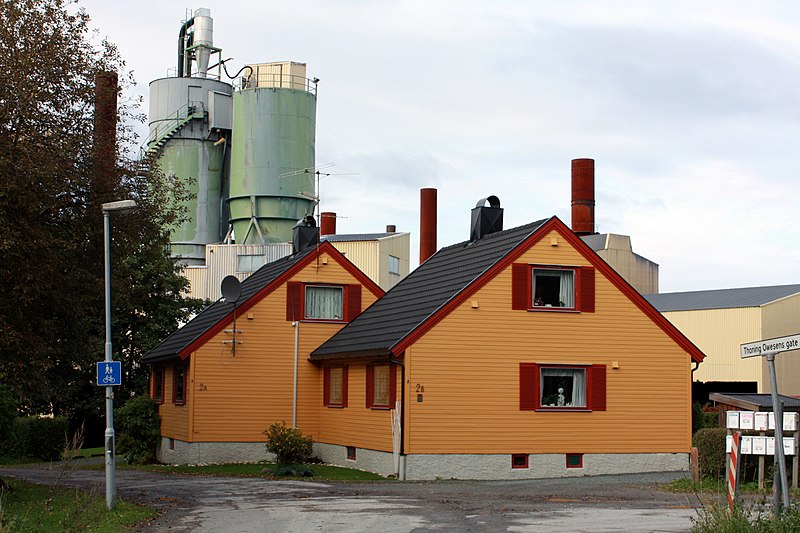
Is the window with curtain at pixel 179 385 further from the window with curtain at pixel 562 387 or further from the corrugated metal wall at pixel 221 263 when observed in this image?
the corrugated metal wall at pixel 221 263

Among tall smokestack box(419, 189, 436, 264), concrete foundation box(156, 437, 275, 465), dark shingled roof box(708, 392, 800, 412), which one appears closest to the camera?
dark shingled roof box(708, 392, 800, 412)

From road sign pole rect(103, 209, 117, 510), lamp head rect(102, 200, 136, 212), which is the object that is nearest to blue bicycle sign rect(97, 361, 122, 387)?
road sign pole rect(103, 209, 117, 510)

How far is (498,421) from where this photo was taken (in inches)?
1185

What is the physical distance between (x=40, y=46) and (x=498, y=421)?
15.7m

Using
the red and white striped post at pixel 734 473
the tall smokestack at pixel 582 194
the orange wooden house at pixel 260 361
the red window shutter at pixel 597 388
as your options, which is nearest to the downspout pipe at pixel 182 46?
the tall smokestack at pixel 582 194

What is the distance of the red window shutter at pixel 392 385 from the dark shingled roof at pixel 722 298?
33.3 m

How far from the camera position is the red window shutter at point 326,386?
1430 inches

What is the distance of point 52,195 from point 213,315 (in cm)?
1828

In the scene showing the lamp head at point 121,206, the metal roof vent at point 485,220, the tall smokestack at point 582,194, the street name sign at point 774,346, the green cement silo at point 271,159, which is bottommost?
the street name sign at point 774,346

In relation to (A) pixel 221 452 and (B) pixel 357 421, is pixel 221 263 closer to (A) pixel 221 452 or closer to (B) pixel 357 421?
(A) pixel 221 452

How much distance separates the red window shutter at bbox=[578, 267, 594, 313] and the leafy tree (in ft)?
39.9

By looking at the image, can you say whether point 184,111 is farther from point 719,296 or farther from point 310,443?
point 310,443

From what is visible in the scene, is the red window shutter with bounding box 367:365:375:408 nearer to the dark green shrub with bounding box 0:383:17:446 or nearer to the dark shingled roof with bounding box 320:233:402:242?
the dark green shrub with bounding box 0:383:17:446

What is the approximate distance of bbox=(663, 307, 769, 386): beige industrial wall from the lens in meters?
57.3
